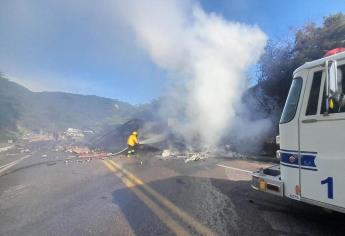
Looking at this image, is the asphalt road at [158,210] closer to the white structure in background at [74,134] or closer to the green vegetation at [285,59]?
the green vegetation at [285,59]

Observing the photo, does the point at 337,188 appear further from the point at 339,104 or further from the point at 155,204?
the point at 155,204

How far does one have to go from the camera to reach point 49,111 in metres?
82.6

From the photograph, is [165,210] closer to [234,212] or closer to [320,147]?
[234,212]

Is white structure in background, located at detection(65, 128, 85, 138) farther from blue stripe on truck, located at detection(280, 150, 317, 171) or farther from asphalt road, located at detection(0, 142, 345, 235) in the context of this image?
blue stripe on truck, located at detection(280, 150, 317, 171)

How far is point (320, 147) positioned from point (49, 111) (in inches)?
3419

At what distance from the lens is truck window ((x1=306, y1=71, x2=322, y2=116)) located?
12.5 ft

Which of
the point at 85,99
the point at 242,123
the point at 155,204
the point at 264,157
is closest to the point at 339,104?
the point at 155,204

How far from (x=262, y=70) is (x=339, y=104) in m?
14.2

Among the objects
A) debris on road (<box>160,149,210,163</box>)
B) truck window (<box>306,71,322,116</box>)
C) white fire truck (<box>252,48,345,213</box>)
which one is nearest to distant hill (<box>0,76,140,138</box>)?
debris on road (<box>160,149,210,163</box>)

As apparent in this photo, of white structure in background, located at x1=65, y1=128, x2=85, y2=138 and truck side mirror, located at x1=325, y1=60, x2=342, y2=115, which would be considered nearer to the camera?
truck side mirror, located at x1=325, y1=60, x2=342, y2=115

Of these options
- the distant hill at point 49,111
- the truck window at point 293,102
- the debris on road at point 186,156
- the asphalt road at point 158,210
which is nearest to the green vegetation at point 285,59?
the debris on road at point 186,156

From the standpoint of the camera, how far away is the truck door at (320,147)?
136 inches

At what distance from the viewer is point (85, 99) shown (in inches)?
4648

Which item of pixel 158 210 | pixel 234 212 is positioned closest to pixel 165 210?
pixel 158 210
